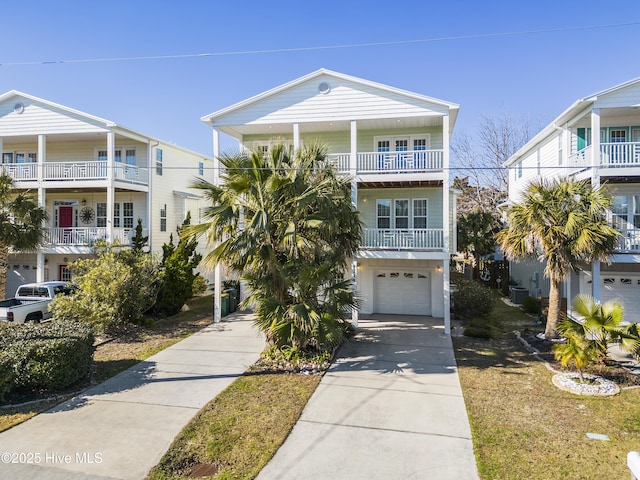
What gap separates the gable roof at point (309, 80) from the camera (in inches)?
561

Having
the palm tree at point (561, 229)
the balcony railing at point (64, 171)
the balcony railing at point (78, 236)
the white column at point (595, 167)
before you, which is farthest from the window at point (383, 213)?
the balcony railing at point (78, 236)

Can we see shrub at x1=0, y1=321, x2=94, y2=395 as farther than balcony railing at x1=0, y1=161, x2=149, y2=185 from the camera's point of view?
No

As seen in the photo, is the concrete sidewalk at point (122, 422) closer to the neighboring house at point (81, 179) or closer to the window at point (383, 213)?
the window at point (383, 213)

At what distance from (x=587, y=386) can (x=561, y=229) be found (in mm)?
4923

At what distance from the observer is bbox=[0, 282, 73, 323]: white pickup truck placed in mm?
12586

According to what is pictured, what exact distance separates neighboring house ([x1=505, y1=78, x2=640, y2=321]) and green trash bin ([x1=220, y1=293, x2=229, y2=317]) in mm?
12553

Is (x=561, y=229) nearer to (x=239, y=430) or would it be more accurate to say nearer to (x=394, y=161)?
(x=394, y=161)

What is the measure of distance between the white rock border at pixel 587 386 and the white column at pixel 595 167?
5.35m

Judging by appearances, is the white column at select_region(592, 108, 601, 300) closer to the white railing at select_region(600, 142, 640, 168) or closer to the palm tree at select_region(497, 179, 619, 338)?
the white railing at select_region(600, 142, 640, 168)

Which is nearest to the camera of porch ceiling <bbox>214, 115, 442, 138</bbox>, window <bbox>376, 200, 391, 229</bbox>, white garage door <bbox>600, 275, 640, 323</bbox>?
white garage door <bbox>600, 275, 640, 323</bbox>

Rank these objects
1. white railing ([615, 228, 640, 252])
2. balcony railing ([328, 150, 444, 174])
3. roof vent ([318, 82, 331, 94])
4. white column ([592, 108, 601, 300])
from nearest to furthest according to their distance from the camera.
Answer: white column ([592, 108, 601, 300]), white railing ([615, 228, 640, 252]), balcony railing ([328, 150, 444, 174]), roof vent ([318, 82, 331, 94])

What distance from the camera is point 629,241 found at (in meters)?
13.6

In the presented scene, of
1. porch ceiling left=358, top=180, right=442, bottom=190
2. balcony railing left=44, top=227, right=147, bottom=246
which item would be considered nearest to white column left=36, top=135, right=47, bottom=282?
balcony railing left=44, top=227, right=147, bottom=246

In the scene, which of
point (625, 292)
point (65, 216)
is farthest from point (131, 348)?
point (625, 292)
